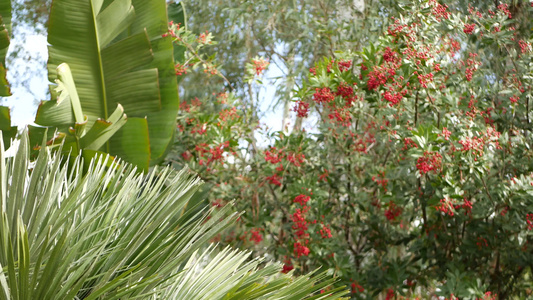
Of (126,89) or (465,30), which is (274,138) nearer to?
(126,89)

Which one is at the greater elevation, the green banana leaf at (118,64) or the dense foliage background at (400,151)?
the green banana leaf at (118,64)

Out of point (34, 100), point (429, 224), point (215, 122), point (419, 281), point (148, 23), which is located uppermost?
point (34, 100)

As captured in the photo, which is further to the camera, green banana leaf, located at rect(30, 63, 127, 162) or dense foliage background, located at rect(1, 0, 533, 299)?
dense foliage background, located at rect(1, 0, 533, 299)

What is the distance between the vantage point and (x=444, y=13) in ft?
11.1

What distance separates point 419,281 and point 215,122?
1.96 m

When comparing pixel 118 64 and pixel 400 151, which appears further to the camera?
pixel 400 151

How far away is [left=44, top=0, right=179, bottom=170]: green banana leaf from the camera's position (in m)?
3.37

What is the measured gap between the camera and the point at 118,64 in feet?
11.4

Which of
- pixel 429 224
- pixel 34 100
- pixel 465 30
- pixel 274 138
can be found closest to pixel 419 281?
pixel 429 224

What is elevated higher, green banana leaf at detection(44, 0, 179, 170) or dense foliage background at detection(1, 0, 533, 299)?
green banana leaf at detection(44, 0, 179, 170)

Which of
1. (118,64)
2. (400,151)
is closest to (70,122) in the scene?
(118,64)

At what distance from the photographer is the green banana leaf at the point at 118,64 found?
11.1 feet

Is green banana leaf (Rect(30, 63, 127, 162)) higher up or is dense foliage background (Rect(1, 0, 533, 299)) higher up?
green banana leaf (Rect(30, 63, 127, 162))

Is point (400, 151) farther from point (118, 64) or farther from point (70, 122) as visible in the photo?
point (70, 122)
